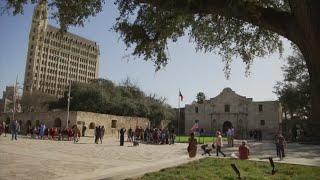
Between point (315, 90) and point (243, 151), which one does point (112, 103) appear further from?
point (315, 90)

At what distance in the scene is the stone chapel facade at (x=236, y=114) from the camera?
7119 cm

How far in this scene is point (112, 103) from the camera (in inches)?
2336

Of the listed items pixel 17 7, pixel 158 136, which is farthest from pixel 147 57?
pixel 158 136

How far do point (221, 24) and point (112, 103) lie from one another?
4857cm

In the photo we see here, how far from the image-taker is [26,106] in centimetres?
8088

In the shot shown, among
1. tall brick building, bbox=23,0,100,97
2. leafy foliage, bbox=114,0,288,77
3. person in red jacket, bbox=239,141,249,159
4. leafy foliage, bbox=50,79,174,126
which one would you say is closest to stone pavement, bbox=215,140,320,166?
person in red jacket, bbox=239,141,249,159

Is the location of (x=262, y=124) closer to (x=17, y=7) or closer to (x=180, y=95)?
(x=180, y=95)

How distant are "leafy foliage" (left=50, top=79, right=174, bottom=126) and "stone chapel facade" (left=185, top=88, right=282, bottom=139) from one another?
12.5 meters

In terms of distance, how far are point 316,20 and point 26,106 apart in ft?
264

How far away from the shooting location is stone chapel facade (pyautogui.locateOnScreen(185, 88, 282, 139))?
7119cm

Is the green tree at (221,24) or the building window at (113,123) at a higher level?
the green tree at (221,24)

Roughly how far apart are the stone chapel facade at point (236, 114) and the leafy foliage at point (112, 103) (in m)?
12.5

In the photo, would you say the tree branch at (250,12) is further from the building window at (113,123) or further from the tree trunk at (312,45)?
the building window at (113,123)

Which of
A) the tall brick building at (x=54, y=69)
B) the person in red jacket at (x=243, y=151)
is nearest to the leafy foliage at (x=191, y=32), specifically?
the person in red jacket at (x=243, y=151)
